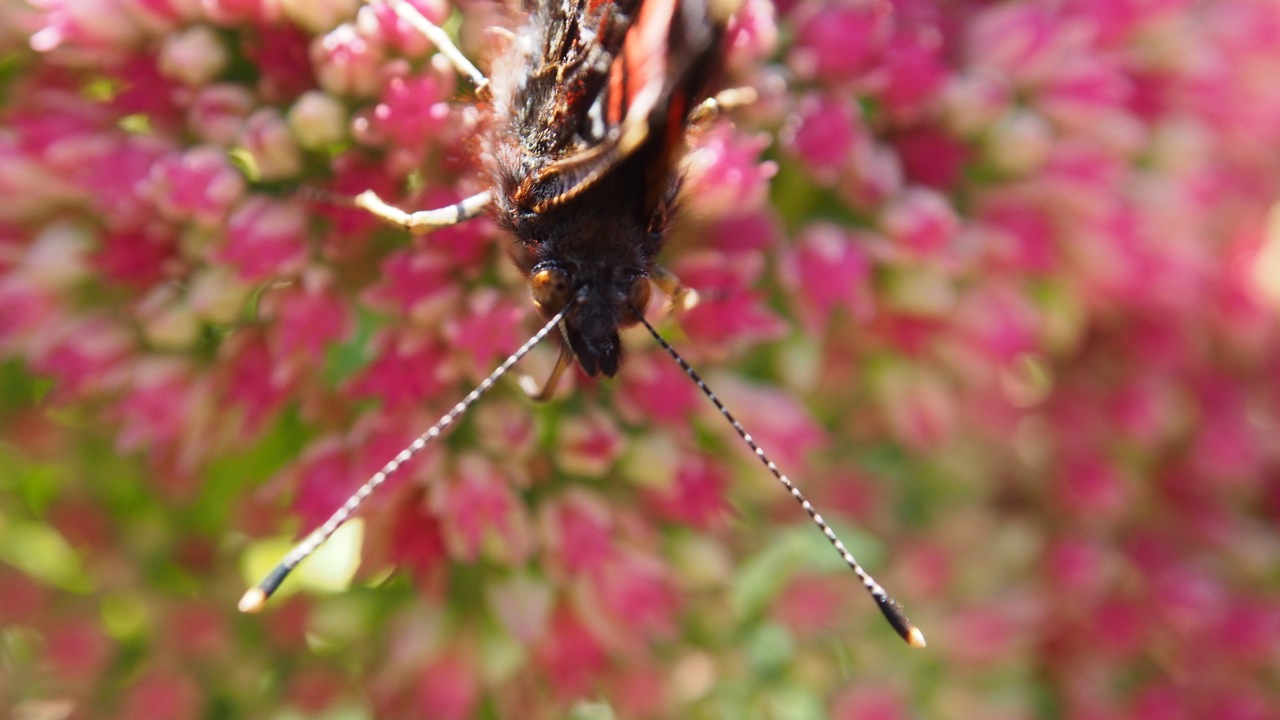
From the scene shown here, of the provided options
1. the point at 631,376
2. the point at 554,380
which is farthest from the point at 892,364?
the point at 554,380

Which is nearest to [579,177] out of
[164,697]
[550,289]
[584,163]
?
[584,163]

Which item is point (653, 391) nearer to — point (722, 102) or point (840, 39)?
point (722, 102)

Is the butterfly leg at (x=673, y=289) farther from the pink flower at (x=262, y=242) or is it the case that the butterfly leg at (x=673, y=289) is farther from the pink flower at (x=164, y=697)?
the pink flower at (x=164, y=697)

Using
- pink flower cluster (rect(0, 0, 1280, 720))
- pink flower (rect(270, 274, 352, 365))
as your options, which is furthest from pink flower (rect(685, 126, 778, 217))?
pink flower (rect(270, 274, 352, 365))

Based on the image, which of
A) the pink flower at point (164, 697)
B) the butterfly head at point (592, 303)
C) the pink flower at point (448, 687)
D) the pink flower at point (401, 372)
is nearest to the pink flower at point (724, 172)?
the butterfly head at point (592, 303)

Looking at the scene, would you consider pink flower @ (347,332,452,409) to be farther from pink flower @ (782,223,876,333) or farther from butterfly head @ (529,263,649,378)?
pink flower @ (782,223,876,333)
